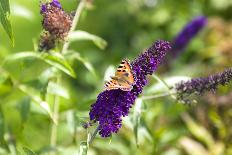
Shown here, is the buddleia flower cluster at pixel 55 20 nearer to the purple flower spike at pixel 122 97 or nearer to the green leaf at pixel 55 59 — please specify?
the green leaf at pixel 55 59

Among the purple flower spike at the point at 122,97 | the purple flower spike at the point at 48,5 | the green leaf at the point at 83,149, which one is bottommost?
→ the green leaf at the point at 83,149

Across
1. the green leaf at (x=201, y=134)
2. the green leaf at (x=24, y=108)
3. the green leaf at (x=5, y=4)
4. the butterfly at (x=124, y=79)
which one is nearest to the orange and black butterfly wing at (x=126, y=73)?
the butterfly at (x=124, y=79)

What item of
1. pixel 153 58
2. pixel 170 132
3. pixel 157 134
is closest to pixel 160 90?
pixel 157 134

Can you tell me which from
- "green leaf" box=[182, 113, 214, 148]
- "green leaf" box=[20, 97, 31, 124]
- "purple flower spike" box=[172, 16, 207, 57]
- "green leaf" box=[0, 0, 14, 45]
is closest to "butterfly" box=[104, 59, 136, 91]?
"green leaf" box=[0, 0, 14, 45]

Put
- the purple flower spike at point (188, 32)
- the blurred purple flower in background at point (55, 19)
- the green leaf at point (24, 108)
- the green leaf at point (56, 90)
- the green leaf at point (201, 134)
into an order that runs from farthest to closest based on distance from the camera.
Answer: the green leaf at point (201, 134) → the purple flower spike at point (188, 32) → the green leaf at point (24, 108) → the green leaf at point (56, 90) → the blurred purple flower in background at point (55, 19)

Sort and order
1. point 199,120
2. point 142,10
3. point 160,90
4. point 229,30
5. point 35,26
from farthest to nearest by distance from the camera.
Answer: point 35,26 < point 142,10 < point 229,30 < point 199,120 < point 160,90

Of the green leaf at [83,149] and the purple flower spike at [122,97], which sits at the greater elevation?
the purple flower spike at [122,97]

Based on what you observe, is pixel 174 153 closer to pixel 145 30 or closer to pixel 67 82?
pixel 67 82

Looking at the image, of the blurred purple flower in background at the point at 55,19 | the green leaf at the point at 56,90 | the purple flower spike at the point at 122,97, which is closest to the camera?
the purple flower spike at the point at 122,97

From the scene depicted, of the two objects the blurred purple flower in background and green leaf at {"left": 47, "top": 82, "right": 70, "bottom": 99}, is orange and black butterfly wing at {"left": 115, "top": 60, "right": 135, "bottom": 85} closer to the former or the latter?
the blurred purple flower in background
